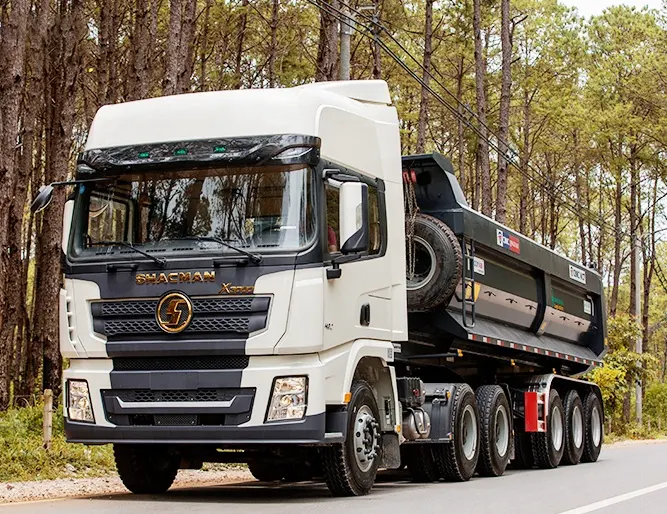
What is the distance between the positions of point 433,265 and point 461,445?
7.62ft

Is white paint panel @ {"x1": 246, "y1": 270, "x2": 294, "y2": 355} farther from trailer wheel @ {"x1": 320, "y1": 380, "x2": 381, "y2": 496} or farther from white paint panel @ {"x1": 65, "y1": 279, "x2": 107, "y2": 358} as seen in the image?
white paint panel @ {"x1": 65, "y1": 279, "x2": 107, "y2": 358}

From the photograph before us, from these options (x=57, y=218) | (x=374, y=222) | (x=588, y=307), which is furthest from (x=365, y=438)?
(x=57, y=218)

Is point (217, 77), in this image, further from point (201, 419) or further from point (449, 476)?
point (201, 419)

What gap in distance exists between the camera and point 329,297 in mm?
10188

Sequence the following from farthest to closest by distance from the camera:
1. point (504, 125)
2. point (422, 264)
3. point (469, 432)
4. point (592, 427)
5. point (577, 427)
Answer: point (504, 125) < point (592, 427) < point (577, 427) < point (469, 432) < point (422, 264)

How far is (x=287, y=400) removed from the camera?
9.99 meters

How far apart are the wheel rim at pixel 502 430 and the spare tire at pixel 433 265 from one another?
2.72 m

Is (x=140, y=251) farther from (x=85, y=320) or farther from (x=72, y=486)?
(x=72, y=486)

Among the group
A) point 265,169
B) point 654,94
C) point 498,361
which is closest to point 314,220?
point 265,169

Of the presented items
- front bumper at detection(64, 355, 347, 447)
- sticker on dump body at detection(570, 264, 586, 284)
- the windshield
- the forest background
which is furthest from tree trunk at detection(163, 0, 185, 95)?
front bumper at detection(64, 355, 347, 447)

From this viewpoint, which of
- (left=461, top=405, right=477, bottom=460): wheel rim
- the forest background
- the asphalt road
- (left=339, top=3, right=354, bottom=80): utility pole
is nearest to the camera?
the asphalt road

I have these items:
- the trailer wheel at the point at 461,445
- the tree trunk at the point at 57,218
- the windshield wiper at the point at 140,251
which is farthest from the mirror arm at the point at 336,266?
the tree trunk at the point at 57,218

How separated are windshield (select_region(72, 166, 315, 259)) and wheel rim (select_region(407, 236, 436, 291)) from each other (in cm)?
366

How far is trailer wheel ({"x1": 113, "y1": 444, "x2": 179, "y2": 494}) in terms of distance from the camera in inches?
444
